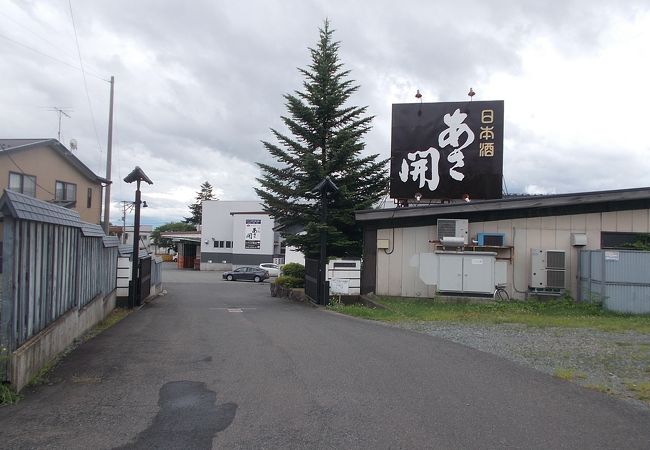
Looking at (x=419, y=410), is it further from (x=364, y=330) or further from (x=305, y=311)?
(x=305, y=311)

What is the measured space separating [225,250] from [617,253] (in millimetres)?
57408

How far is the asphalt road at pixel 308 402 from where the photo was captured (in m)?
4.87

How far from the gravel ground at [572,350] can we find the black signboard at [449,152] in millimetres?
8259

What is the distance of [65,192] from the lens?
32.6 meters

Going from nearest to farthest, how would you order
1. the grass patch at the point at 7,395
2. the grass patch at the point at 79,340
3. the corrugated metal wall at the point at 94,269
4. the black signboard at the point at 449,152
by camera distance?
the grass patch at the point at 7,395
the grass patch at the point at 79,340
the corrugated metal wall at the point at 94,269
the black signboard at the point at 449,152

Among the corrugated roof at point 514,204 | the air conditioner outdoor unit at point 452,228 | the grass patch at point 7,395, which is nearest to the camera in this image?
the grass patch at point 7,395

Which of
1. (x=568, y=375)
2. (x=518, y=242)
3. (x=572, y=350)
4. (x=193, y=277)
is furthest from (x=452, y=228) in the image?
(x=193, y=277)

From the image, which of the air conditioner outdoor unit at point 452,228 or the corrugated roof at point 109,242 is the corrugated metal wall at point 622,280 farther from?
the corrugated roof at point 109,242

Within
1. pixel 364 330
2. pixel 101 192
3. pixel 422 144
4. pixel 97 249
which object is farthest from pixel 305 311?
pixel 101 192

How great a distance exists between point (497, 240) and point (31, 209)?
13.5 meters

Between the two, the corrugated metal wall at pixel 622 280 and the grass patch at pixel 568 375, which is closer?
the grass patch at pixel 568 375

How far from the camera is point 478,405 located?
5895 millimetres

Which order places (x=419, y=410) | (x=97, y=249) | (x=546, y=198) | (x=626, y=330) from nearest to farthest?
(x=419, y=410), (x=626, y=330), (x=97, y=249), (x=546, y=198)

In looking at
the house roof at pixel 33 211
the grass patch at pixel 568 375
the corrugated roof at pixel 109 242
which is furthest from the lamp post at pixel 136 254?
the grass patch at pixel 568 375
